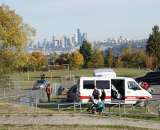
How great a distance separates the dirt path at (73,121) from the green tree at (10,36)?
46942 mm

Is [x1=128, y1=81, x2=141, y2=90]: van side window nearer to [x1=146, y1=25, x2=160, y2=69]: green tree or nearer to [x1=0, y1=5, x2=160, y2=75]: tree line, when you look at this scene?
[x1=0, y1=5, x2=160, y2=75]: tree line

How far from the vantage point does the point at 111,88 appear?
36125 millimetres

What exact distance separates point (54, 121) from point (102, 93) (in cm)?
1005

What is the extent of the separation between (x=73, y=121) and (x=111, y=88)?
38.0 feet

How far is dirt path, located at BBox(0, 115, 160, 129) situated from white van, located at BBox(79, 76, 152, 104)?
8974 millimetres

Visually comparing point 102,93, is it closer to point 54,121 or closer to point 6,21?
point 54,121

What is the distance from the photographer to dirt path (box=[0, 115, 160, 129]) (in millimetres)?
24312

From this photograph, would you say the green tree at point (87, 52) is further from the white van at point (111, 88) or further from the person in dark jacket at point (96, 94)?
the person in dark jacket at point (96, 94)

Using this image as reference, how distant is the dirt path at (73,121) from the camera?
79.8 ft

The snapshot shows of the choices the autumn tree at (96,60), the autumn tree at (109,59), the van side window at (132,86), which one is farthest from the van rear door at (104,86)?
the autumn tree at (109,59)

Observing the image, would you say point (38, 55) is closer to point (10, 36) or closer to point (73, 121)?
point (10, 36)

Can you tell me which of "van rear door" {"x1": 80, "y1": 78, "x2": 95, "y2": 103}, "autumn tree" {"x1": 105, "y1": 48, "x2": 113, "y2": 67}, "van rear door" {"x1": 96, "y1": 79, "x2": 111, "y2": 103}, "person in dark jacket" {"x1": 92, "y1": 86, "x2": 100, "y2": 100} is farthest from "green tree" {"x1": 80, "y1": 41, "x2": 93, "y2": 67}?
"person in dark jacket" {"x1": 92, "y1": 86, "x2": 100, "y2": 100}

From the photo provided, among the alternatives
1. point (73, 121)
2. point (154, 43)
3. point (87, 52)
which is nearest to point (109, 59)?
point (87, 52)

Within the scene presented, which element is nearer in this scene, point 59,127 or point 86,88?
point 59,127
